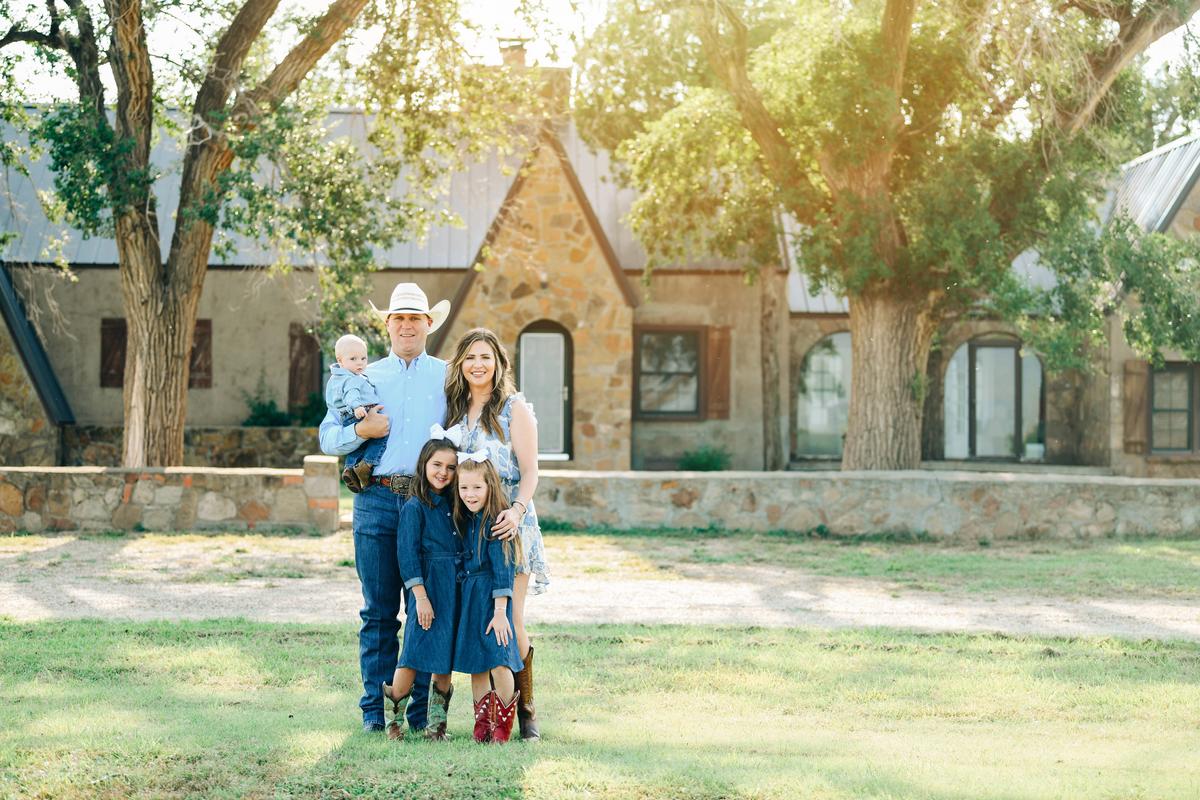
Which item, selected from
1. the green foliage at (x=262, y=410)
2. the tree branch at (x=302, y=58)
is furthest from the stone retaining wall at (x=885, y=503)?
the green foliage at (x=262, y=410)

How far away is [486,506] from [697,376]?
53.9ft

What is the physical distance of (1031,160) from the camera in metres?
15.9

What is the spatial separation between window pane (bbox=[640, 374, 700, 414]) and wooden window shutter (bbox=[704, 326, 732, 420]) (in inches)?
14.4

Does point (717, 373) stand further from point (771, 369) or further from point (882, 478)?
point (882, 478)

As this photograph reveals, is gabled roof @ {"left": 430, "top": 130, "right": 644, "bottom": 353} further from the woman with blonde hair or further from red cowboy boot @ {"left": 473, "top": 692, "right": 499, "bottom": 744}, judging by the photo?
red cowboy boot @ {"left": 473, "top": 692, "right": 499, "bottom": 744}

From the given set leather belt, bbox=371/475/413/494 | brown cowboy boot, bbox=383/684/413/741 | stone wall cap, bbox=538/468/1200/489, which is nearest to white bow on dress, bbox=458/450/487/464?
leather belt, bbox=371/475/413/494

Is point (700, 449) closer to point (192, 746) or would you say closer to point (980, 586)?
point (980, 586)

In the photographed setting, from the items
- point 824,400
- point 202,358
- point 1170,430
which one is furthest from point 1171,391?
point 202,358

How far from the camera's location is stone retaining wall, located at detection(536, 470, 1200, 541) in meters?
13.8

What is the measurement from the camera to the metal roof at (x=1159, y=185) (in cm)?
2138

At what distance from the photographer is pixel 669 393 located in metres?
21.8

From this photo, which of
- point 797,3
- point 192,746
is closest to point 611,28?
point 797,3

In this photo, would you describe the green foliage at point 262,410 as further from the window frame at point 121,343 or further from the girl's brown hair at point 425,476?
the girl's brown hair at point 425,476

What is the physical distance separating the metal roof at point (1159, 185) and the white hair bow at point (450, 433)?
1720 cm
